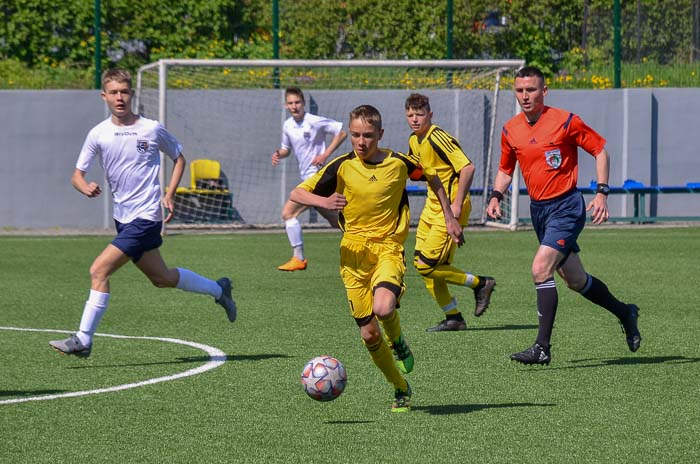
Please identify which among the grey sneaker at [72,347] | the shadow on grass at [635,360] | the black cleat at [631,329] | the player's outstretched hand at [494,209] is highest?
the player's outstretched hand at [494,209]

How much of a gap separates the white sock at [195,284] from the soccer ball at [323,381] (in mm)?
2874

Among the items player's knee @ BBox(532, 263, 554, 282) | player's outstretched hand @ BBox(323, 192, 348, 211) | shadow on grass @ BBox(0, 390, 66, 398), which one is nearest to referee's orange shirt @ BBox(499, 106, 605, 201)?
player's knee @ BBox(532, 263, 554, 282)

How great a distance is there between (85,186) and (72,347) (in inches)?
46.9

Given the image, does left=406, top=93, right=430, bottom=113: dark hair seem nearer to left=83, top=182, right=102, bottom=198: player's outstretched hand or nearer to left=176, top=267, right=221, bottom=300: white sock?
left=176, top=267, right=221, bottom=300: white sock

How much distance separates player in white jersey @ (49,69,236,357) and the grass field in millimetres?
591

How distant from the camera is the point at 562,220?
8.47 meters

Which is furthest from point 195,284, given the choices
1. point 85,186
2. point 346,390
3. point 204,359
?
point 346,390

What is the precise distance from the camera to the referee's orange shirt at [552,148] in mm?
8453

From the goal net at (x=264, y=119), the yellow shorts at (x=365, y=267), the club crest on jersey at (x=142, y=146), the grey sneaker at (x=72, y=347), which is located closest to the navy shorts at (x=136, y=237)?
the club crest on jersey at (x=142, y=146)

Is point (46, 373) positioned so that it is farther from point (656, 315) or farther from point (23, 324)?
point (656, 315)

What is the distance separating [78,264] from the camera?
1593 centimetres

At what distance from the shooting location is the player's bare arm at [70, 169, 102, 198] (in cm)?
859

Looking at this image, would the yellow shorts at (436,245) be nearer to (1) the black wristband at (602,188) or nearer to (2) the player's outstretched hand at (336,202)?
(1) the black wristband at (602,188)

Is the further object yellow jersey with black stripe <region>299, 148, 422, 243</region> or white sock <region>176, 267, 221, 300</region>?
white sock <region>176, 267, 221, 300</region>
